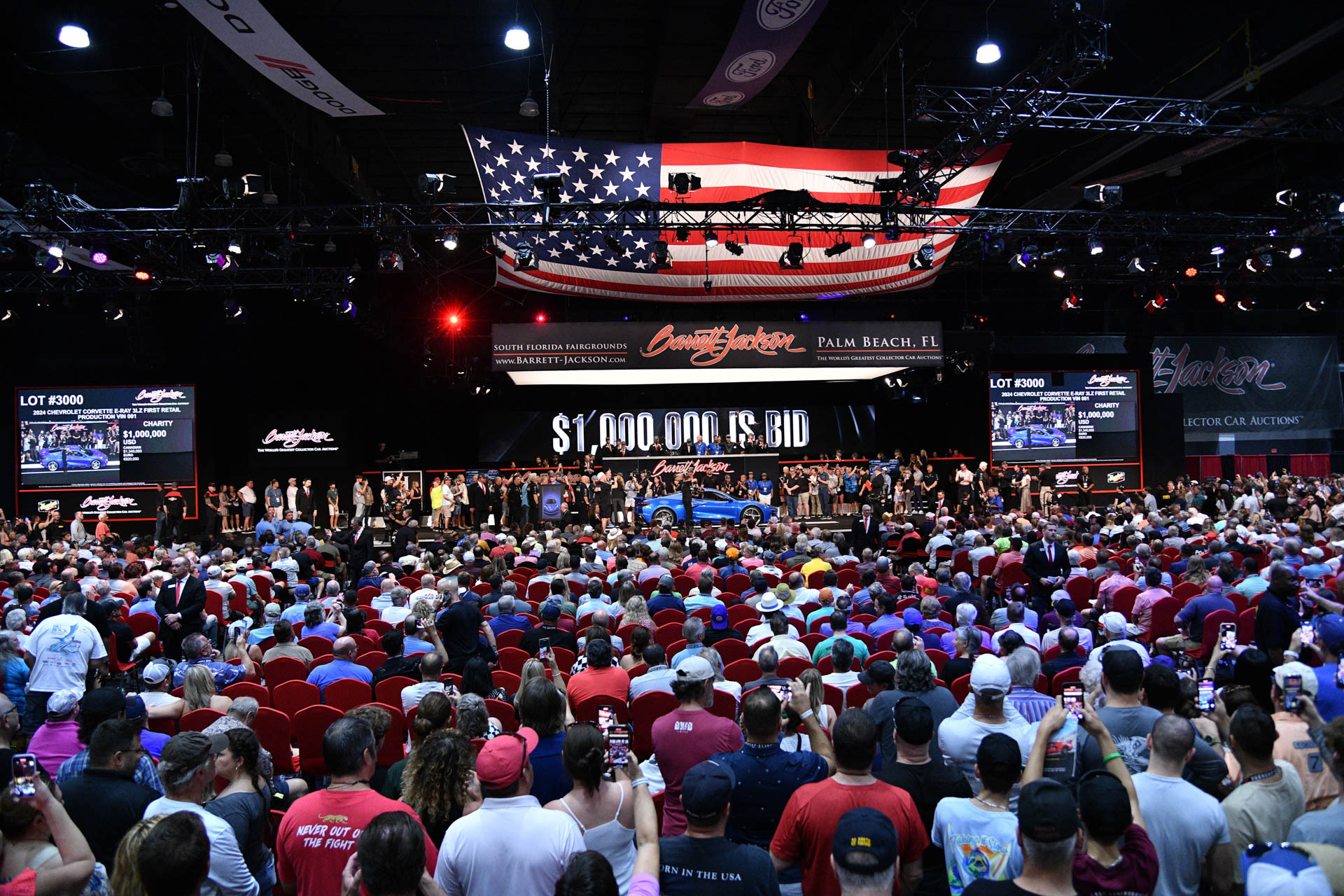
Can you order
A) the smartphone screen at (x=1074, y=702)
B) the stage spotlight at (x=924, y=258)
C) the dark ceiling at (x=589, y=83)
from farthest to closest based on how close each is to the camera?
the stage spotlight at (x=924, y=258)
the dark ceiling at (x=589, y=83)
the smartphone screen at (x=1074, y=702)

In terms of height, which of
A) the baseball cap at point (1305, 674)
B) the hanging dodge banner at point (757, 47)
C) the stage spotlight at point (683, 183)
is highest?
the hanging dodge banner at point (757, 47)

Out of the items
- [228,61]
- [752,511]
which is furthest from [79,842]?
[752,511]

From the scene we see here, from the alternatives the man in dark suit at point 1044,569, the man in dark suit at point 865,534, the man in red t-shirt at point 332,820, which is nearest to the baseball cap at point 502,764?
the man in red t-shirt at point 332,820

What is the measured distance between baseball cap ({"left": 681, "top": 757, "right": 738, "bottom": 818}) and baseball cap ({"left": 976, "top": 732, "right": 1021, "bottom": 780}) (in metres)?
0.92

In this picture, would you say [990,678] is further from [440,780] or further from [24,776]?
[24,776]

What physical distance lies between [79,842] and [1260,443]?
34.7m

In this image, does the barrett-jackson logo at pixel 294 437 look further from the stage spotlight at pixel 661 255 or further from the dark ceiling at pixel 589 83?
the stage spotlight at pixel 661 255

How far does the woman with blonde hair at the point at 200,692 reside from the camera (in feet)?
18.1

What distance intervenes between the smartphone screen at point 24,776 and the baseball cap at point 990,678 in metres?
3.46

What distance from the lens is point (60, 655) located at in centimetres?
659

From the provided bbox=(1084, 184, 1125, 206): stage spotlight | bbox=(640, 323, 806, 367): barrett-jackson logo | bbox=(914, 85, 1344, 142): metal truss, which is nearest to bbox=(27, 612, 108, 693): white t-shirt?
bbox=(914, 85, 1344, 142): metal truss

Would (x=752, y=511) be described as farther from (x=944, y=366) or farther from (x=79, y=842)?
(x=79, y=842)

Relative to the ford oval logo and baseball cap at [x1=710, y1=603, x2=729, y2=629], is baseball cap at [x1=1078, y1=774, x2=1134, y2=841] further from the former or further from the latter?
the ford oval logo

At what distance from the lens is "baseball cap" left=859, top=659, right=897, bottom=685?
487cm
